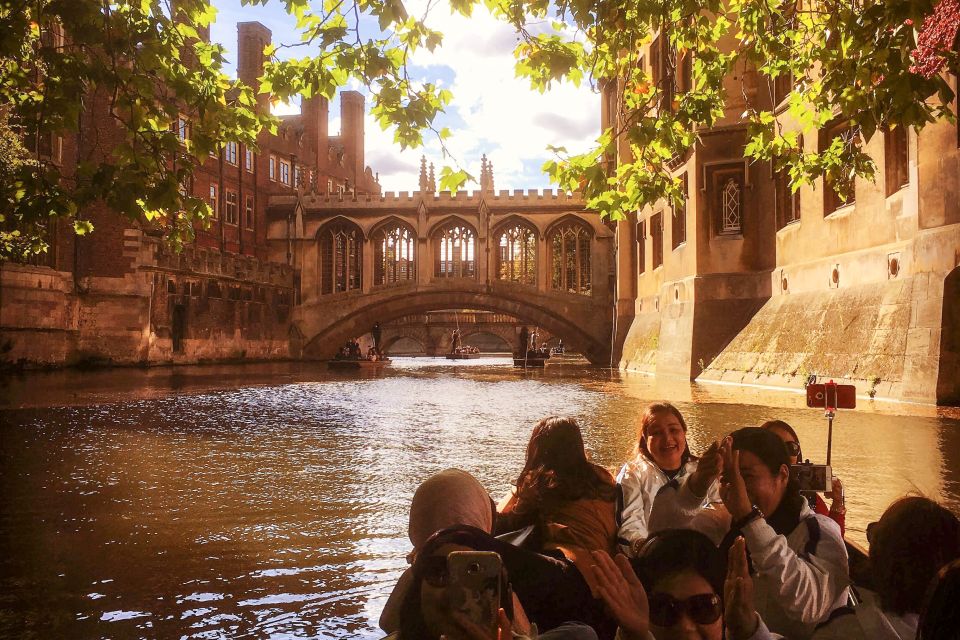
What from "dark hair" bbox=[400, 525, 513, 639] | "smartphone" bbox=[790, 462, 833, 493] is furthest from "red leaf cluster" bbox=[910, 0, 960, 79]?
"dark hair" bbox=[400, 525, 513, 639]

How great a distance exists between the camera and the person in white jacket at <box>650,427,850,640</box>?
6.94ft

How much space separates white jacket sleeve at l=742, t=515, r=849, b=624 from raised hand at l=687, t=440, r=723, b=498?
0.41 meters

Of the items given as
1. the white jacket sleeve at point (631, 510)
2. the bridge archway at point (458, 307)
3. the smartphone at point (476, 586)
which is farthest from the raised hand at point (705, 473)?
the bridge archway at point (458, 307)

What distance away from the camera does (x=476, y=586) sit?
55.3 inches

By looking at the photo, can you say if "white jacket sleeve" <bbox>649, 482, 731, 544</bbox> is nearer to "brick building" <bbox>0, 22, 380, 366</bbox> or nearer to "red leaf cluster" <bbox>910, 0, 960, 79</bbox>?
"red leaf cluster" <bbox>910, 0, 960, 79</bbox>

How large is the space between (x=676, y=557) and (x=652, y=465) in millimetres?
1316

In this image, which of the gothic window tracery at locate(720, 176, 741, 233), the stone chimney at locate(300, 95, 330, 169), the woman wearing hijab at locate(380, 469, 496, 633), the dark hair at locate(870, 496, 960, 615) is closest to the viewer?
the dark hair at locate(870, 496, 960, 615)

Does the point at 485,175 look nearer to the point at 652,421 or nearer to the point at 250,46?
the point at 250,46

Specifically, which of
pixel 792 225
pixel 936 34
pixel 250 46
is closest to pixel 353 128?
pixel 250 46

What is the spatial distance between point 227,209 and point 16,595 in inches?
1359

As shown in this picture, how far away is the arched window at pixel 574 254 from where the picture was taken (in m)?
36.1

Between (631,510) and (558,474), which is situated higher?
(558,474)

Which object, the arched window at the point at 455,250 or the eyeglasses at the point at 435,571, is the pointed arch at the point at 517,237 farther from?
the eyeglasses at the point at 435,571

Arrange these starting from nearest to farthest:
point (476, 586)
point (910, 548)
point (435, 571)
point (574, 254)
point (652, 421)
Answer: point (476, 586) < point (435, 571) < point (910, 548) < point (652, 421) < point (574, 254)
